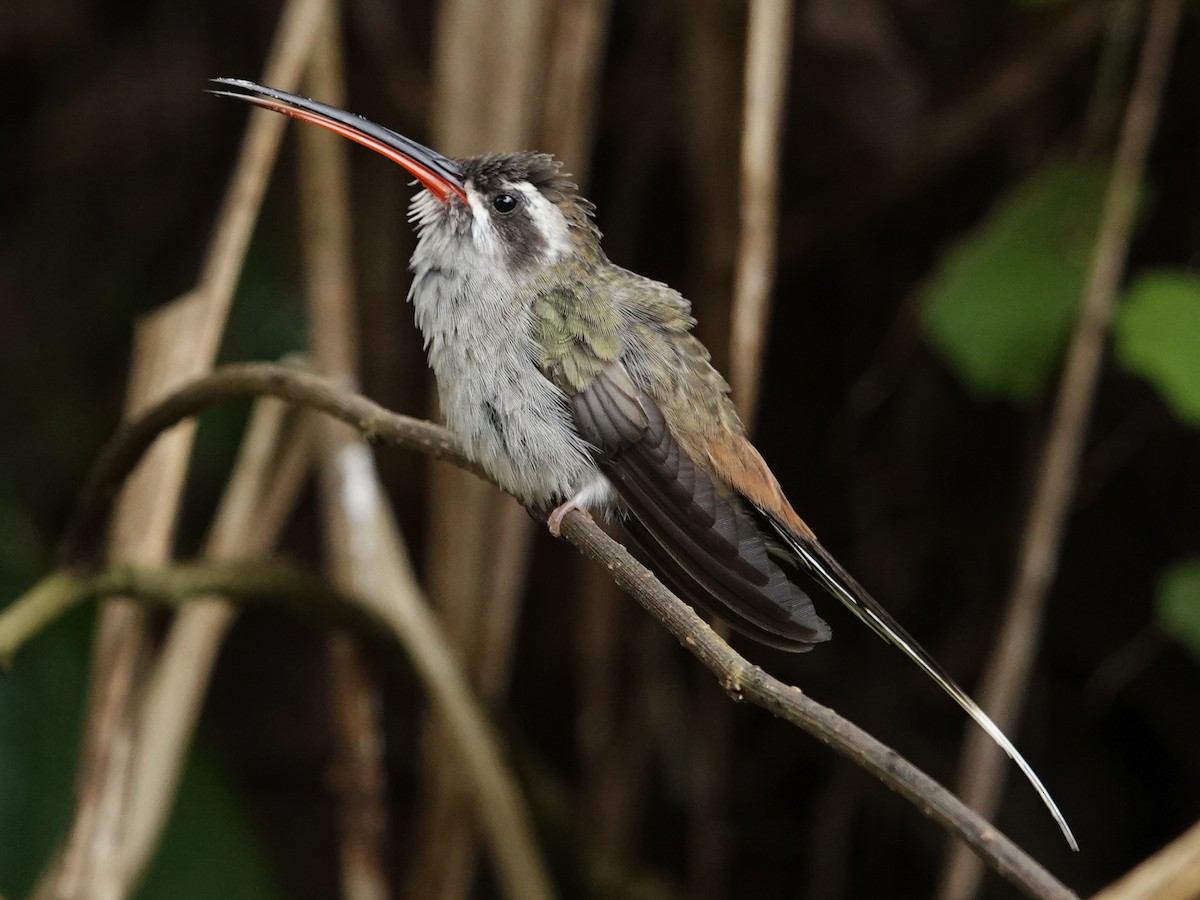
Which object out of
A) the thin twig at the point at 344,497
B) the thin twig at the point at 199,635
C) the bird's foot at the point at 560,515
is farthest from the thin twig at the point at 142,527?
the bird's foot at the point at 560,515

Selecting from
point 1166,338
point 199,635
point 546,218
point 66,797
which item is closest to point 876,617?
point 546,218

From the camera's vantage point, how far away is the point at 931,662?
5.53 ft

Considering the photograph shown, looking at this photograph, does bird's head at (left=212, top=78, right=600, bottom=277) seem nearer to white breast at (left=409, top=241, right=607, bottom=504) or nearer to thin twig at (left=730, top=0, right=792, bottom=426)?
white breast at (left=409, top=241, right=607, bottom=504)

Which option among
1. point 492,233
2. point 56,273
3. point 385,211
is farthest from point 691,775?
point 56,273

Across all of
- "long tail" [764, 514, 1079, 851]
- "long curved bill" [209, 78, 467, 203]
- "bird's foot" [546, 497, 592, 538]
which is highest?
"long curved bill" [209, 78, 467, 203]

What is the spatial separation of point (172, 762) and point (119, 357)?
214 cm

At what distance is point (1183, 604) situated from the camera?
8.78 feet

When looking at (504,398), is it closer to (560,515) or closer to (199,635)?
(560,515)

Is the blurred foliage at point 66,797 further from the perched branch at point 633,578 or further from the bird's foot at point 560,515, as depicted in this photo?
the bird's foot at point 560,515

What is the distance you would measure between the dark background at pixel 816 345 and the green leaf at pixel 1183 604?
0.84m

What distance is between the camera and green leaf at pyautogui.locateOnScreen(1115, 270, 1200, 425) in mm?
2521

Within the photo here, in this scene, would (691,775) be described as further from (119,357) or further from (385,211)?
(119,357)

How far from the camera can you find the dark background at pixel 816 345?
361 centimetres

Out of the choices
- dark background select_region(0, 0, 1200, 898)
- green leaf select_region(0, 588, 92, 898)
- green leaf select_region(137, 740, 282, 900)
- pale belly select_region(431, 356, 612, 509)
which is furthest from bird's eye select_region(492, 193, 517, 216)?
green leaf select_region(137, 740, 282, 900)
